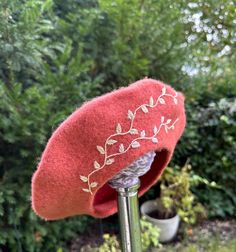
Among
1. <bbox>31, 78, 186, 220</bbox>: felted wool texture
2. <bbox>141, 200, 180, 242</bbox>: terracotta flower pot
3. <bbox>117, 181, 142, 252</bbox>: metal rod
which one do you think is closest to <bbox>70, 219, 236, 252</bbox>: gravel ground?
<bbox>141, 200, 180, 242</bbox>: terracotta flower pot

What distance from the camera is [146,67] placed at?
2010 mm

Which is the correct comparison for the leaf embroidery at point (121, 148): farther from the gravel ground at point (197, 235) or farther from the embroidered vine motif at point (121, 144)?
the gravel ground at point (197, 235)

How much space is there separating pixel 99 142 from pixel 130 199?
8.5 inches

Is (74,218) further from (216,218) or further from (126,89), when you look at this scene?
(126,89)

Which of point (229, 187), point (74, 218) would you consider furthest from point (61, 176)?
point (229, 187)

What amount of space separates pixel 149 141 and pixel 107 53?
1.46 m

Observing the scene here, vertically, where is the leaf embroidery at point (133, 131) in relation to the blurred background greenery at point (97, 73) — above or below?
below

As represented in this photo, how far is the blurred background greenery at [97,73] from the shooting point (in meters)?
1.53

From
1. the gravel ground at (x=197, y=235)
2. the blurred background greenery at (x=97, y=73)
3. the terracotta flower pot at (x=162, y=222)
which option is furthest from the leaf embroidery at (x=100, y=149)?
the terracotta flower pot at (x=162, y=222)

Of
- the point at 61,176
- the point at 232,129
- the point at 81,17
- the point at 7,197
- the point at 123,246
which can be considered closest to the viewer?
the point at 61,176

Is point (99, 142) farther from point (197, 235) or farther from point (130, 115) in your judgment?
point (197, 235)

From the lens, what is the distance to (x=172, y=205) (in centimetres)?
235

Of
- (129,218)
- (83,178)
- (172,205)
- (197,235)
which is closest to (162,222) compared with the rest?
(172,205)

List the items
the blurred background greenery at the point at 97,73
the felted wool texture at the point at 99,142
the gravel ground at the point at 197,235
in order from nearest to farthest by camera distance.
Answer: the felted wool texture at the point at 99,142 → the blurred background greenery at the point at 97,73 → the gravel ground at the point at 197,235
